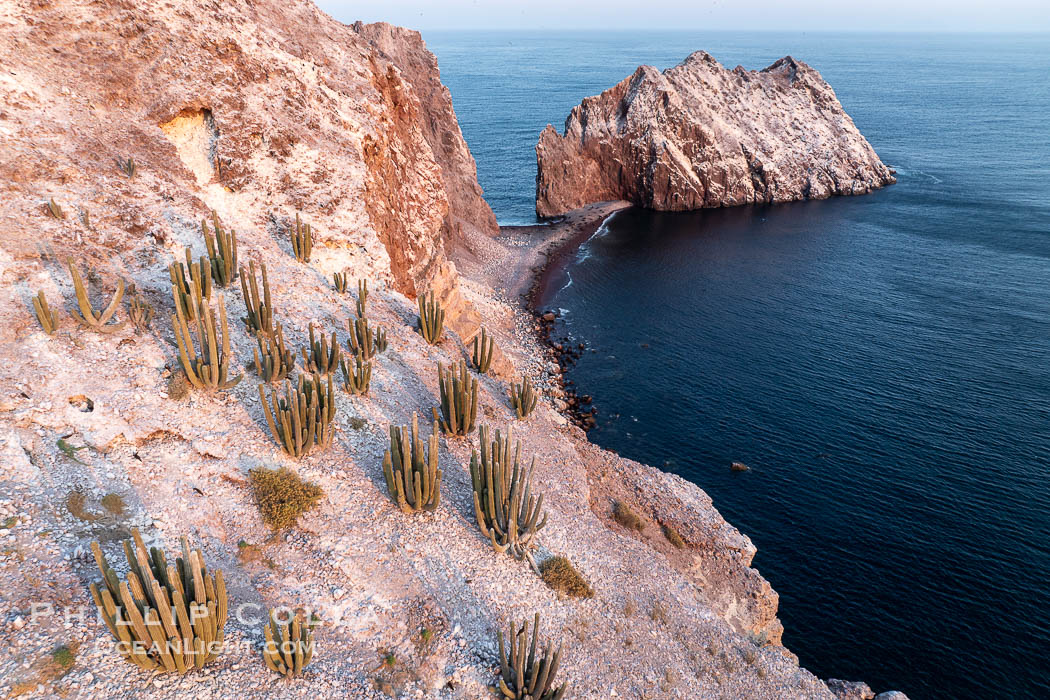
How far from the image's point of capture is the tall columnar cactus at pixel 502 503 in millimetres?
16891

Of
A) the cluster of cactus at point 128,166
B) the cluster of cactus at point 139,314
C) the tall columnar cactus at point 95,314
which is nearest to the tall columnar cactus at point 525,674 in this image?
the cluster of cactus at point 139,314

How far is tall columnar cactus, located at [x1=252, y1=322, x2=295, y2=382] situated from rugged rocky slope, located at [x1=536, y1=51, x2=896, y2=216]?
5660 centimetres

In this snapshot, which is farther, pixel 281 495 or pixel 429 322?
pixel 429 322

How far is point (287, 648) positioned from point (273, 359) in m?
9.77

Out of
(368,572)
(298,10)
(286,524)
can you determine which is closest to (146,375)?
(286,524)

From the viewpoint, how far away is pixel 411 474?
17.1 metres

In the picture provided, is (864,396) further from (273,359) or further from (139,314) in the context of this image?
(139,314)

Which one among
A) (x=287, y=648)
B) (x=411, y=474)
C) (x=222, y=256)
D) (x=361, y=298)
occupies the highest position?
(x=222, y=256)

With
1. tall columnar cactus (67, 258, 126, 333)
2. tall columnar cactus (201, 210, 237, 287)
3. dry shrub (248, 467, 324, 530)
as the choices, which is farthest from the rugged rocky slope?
dry shrub (248, 467, 324, 530)

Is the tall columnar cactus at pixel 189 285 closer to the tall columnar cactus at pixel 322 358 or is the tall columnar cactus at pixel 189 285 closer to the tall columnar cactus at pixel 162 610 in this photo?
the tall columnar cactus at pixel 322 358

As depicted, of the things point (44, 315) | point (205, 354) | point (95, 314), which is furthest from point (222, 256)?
point (44, 315)

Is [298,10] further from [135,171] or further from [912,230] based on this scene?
[912,230]

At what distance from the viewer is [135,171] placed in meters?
23.8

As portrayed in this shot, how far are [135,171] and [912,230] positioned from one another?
7243cm
